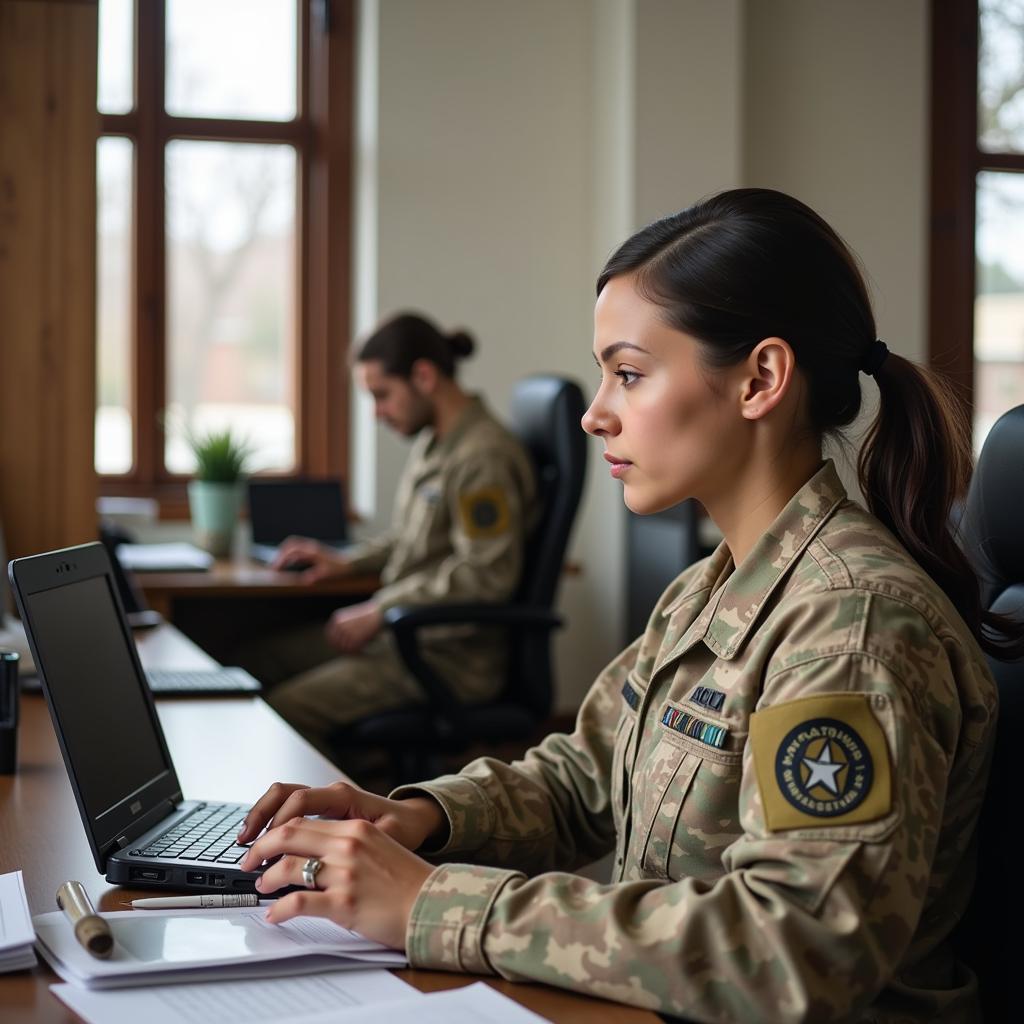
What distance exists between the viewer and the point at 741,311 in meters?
1.04

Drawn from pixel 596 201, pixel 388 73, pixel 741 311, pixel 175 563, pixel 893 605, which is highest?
pixel 388 73

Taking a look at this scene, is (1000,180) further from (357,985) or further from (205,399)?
(357,985)

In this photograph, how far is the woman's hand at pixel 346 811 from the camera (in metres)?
1.09

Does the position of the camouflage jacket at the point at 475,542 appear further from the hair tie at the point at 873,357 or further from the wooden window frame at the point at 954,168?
the wooden window frame at the point at 954,168

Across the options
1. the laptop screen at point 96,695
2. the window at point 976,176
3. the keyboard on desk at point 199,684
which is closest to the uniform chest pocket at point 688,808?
the laptop screen at point 96,695

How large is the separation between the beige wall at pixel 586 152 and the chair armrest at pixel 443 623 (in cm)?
116

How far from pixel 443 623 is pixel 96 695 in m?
1.54

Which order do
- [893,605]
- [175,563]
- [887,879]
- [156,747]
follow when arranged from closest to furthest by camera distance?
[887,879] → [893,605] → [156,747] → [175,563]

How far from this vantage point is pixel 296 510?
12.3 ft

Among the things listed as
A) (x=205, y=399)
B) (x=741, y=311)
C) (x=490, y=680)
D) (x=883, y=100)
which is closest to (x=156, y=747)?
(x=741, y=311)

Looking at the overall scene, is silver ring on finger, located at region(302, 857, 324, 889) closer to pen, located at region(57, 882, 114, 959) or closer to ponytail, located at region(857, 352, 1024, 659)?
pen, located at region(57, 882, 114, 959)

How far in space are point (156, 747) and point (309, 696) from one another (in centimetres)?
171

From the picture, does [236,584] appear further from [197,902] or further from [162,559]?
[197,902]

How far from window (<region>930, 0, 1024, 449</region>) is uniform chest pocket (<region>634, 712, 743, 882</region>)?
139 inches
